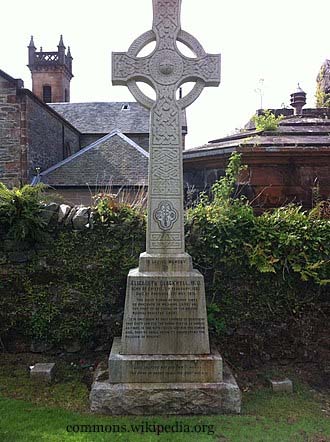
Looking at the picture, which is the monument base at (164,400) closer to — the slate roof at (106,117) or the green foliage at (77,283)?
the green foliage at (77,283)

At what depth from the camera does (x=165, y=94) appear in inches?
188

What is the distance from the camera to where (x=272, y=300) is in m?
5.56

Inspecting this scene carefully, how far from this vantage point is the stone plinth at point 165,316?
4.47 m

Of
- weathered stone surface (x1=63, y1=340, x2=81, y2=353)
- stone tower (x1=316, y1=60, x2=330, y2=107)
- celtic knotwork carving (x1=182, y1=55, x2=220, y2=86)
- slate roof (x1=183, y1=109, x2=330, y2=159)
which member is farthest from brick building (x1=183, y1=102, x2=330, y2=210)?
stone tower (x1=316, y1=60, x2=330, y2=107)

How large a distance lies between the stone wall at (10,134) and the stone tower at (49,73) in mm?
22168

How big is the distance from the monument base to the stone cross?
4.73ft

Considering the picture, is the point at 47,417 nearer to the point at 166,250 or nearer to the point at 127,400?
the point at 127,400

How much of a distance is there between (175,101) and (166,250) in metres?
1.71

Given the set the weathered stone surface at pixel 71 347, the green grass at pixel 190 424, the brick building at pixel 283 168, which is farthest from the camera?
the brick building at pixel 283 168

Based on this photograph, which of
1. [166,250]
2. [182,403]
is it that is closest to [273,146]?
[166,250]

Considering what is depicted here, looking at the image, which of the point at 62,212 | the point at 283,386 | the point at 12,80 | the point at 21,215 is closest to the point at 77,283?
the point at 62,212

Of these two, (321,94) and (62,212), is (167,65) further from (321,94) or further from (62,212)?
(321,94)

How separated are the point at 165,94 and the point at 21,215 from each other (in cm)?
246

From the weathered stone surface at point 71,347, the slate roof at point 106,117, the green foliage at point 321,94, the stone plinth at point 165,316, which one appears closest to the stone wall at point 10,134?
the slate roof at point 106,117
